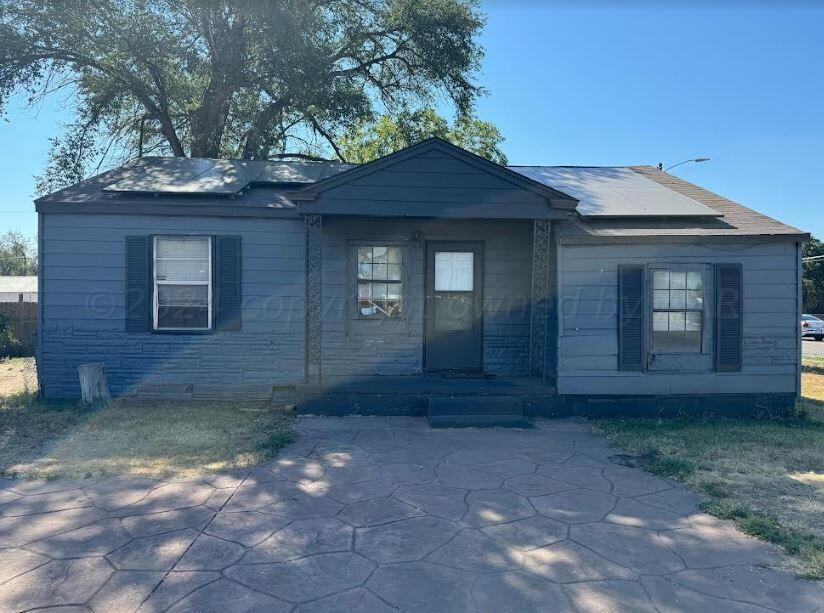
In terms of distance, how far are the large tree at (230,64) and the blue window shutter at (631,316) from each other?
10.8 metres

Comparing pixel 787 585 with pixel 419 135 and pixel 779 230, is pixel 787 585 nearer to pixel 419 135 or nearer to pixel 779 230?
pixel 779 230

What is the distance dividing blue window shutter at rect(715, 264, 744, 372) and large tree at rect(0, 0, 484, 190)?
11.5 m

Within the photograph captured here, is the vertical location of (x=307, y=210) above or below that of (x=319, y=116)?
below

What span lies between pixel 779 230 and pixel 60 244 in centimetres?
991

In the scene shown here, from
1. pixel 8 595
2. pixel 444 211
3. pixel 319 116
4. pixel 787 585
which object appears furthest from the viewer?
pixel 319 116

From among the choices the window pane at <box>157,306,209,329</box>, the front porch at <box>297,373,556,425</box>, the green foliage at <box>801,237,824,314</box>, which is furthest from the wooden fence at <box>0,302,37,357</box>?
the green foliage at <box>801,237,824,314</box>

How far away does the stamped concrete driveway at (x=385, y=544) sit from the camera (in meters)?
3.27

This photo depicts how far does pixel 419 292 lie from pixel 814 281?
4093cm

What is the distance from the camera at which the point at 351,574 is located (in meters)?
3.54

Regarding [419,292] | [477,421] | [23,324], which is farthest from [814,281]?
[23,324]

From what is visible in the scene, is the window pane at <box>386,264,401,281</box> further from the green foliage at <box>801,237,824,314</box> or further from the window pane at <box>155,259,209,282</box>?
→ the green foliage at <box>801,237,824,314</box>

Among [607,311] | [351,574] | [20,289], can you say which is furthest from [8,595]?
[20,289]

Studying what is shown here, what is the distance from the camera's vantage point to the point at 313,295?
839cm

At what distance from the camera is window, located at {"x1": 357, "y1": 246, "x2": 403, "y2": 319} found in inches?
360
